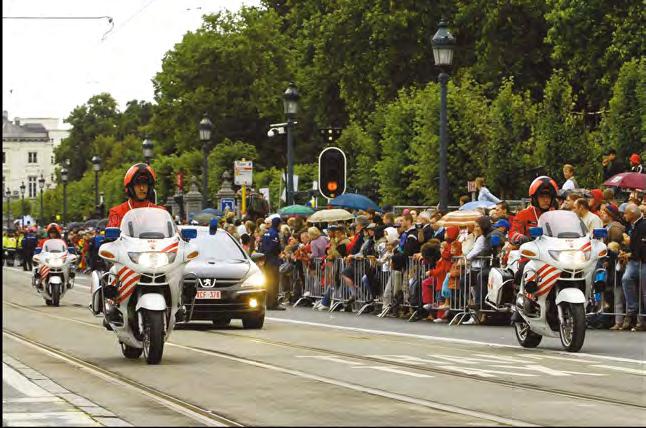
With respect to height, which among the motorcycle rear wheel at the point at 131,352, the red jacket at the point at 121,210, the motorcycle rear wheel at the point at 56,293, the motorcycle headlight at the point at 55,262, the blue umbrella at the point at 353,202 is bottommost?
the motorcycle rear wheel at the point at 56,293

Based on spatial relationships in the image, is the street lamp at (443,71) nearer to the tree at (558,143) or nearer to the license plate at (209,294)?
the license plate at (209,294)

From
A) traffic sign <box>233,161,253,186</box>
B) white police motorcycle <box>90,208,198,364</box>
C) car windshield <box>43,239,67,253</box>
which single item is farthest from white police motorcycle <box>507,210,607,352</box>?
traffic sign <box>233,161,253,186</box>

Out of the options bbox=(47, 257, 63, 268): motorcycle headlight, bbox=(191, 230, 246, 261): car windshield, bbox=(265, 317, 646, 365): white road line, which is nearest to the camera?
bbox=(265, 317, 646, 365): white road line

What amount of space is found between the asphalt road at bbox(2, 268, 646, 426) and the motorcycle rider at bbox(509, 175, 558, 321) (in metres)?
1.26

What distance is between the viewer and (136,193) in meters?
16.0

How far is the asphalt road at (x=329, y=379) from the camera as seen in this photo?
10594mm

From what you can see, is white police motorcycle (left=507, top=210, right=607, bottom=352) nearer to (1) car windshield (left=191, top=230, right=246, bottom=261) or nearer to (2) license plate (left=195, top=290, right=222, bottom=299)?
(2) license plate (left=195, top=290, right=222, bottom=299)

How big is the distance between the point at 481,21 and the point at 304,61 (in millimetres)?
15937

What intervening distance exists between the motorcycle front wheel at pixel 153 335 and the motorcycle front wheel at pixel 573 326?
4.65 meters

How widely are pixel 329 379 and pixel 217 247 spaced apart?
34.1 ft

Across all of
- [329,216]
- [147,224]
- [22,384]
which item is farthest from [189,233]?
[329,216]

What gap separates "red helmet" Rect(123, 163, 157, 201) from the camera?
15727mm

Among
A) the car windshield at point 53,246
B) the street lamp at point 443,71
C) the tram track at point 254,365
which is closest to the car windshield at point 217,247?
the tram track at point 254,365

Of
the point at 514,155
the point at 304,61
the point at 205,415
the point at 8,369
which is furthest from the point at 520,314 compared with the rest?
the point at 304,61
